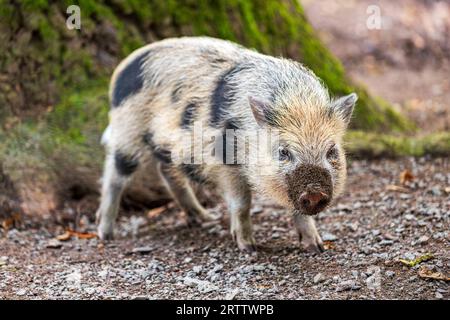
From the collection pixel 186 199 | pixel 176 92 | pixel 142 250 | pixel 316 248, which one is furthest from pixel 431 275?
pixel 186 199

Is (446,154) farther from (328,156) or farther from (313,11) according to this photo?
(313,11)

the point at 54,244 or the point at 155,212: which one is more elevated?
the point at 54,244

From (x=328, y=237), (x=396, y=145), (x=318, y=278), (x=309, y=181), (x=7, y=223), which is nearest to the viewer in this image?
(x=309, y=181)

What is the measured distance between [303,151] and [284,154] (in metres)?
0.22

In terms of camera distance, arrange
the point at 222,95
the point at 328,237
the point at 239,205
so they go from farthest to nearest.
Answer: the point at 328,237
the point at 239,205
the point at 222,95

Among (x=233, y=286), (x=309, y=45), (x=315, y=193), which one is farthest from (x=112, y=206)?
(x=309, y=45)

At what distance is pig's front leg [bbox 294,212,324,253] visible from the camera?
704 centimetres

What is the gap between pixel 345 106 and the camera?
22.3 feet

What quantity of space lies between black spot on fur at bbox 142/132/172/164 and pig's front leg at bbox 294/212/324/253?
161cm

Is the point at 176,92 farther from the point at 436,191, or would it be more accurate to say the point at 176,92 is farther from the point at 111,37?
the point at 436,191

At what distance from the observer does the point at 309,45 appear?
10.4 metres

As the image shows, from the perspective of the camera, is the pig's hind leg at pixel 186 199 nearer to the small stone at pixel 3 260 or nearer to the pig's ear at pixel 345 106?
the small stone at pixel 3 260

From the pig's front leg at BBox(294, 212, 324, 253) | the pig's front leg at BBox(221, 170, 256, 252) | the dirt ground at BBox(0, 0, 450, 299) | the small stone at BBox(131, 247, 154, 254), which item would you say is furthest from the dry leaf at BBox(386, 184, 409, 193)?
the small stone at BBox(131, 247, 154, 254)
